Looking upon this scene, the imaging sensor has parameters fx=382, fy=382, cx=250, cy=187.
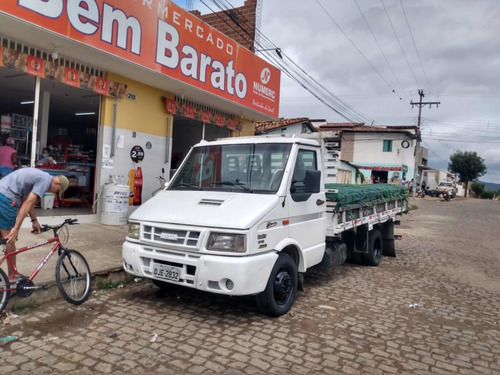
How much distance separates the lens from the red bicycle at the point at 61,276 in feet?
13.2

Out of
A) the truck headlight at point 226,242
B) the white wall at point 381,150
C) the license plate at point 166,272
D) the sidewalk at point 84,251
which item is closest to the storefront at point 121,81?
the sidewalk at point 84,251

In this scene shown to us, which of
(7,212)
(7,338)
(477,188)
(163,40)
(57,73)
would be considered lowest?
(7,338)

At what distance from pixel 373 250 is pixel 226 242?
177 inches

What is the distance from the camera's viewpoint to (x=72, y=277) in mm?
4664

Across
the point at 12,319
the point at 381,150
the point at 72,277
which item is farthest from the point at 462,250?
the point at 381,150

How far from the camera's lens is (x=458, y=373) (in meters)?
3.40

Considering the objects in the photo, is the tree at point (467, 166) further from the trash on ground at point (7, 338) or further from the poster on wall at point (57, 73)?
the trash on ground at point (7, 338)

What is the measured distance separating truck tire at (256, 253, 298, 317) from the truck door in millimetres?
347

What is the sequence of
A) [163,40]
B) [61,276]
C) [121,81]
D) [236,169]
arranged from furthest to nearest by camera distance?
[121,81] → [163,40] → [236,169] → [61,276]

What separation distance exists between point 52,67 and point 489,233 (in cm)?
Result: 1541

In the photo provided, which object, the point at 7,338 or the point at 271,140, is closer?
the point at 7,338

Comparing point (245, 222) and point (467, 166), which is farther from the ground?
point (467, 166)

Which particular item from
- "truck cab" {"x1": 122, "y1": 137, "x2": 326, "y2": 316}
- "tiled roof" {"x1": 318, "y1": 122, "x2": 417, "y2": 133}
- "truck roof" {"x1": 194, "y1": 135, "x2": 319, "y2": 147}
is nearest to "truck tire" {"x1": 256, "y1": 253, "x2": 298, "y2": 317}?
"truck cab" {"x1": 122, "y1": 137, "x2": 326, "y2": 316}

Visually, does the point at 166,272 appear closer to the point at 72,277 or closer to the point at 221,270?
the point at 221,270
